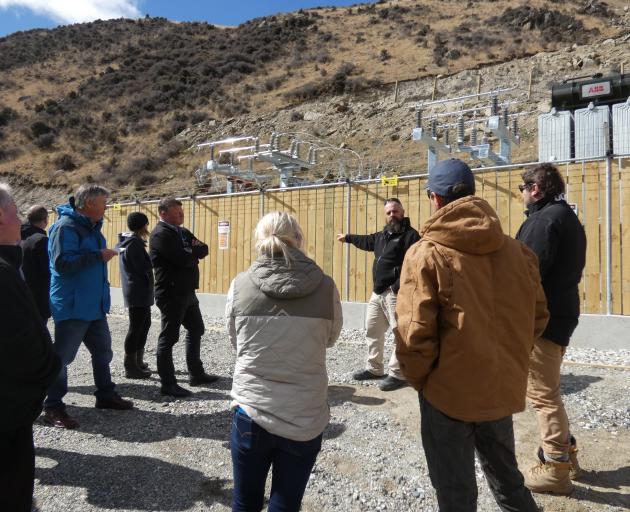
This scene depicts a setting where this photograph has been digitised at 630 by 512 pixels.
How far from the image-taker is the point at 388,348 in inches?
274

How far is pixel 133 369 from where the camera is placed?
5438mm

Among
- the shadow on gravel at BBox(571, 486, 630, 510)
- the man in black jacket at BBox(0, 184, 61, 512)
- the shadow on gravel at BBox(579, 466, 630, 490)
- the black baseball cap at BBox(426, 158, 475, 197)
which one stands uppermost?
the black baseball cap at BBox(426, 158, 475, 197)

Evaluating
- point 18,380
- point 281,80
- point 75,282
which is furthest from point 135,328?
point 281,80

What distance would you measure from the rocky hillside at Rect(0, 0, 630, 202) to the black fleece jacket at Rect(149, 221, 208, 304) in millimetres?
13486

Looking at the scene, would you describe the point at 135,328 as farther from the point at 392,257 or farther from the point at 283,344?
the point at 283,344

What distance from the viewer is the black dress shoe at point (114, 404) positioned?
171 inches

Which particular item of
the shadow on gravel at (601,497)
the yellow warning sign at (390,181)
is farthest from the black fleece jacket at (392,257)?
the yellow warning sign at (390,181)

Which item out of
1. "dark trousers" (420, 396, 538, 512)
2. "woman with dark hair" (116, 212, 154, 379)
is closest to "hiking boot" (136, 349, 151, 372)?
"woman with dark hair" (116, 212, 154, 379)

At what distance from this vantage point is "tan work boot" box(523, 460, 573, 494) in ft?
9.30

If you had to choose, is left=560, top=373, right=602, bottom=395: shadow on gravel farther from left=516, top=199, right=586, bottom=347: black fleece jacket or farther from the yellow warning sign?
the yellow warning sign

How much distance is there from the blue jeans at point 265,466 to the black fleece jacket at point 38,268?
2961 millimetres

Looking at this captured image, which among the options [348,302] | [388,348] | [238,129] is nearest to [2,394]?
[388,348]

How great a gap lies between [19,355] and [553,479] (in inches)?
113

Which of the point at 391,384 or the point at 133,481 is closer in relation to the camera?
the point at 133,481
